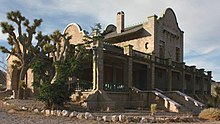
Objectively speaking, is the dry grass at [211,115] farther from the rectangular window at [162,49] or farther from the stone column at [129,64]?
the rectangular window at [162,49]

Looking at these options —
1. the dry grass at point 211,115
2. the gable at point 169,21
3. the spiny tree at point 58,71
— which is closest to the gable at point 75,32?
the spiny tree at point 58,71

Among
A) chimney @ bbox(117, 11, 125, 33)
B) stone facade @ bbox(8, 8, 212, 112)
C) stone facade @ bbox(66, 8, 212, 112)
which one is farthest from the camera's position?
chimney @ bbox(117, 11, 125, 33)

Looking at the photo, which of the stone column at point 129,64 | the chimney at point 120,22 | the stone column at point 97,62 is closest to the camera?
the stone column at point 97,62

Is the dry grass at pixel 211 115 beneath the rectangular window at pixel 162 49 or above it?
beneath

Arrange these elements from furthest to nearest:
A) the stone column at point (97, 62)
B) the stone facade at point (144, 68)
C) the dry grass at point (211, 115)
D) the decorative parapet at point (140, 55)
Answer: the decorative parapet at point (140, 55) → the stone facade at point (144, 68) → the stone column at point (97, 62) → the dry grass at point (211, 115)

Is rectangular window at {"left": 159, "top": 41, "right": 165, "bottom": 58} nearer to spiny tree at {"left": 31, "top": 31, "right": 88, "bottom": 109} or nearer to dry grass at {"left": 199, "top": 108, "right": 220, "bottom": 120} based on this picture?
spiny tree at {"left": 31, "top": 31, "right": 88, "bottom": 109}

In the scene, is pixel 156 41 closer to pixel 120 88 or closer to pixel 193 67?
pixel 193 67

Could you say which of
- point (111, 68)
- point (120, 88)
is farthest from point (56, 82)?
point (111, 68)

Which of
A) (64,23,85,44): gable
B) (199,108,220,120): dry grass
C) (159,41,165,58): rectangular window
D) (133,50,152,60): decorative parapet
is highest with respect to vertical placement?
(64,23,85,44): gable

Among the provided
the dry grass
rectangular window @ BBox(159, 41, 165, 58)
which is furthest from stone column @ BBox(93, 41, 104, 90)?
rectangular window @ BBox(159, 41, 165, 58)

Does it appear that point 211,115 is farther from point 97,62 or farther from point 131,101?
point 97,62

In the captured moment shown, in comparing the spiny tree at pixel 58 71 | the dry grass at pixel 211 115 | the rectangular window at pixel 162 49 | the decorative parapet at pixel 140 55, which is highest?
the rectangular window at pixel 162 49

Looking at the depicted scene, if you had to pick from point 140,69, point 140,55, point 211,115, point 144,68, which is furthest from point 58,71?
point 140,69

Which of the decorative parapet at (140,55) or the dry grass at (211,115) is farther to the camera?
the decorative parapet at (140,55)
